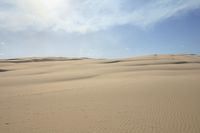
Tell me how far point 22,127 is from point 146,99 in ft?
14.3

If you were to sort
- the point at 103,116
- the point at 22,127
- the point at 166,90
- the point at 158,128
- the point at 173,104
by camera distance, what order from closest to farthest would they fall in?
1. the point at 158,128
2. the point at 22,127
3. the point at 103,116
4. the point at 173,104
5. the point at 166,90

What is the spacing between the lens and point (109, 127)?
4.14 metres

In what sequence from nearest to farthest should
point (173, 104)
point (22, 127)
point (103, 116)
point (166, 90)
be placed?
point (22, 127) → point (103, 116) → point (173, 104) → point (166, 90)

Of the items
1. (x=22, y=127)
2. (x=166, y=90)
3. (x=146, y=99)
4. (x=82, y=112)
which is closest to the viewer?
(x=22, y=127)

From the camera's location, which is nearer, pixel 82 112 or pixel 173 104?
pixel 82 112

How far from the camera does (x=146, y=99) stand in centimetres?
646

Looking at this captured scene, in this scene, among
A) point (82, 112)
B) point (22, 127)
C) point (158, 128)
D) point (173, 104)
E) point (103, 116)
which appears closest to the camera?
point (158, 128)

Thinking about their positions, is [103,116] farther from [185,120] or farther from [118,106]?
[185,120]

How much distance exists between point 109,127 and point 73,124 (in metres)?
0.94

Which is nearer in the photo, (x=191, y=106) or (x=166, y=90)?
(x=191, y=106)

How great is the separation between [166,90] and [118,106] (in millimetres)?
3216

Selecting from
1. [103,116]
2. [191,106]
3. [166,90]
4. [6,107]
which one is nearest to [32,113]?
[6,107]

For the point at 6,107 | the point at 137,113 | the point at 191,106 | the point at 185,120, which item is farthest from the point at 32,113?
the point at 191,106

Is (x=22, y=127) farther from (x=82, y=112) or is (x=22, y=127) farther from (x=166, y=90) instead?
(x=166, y=90)
